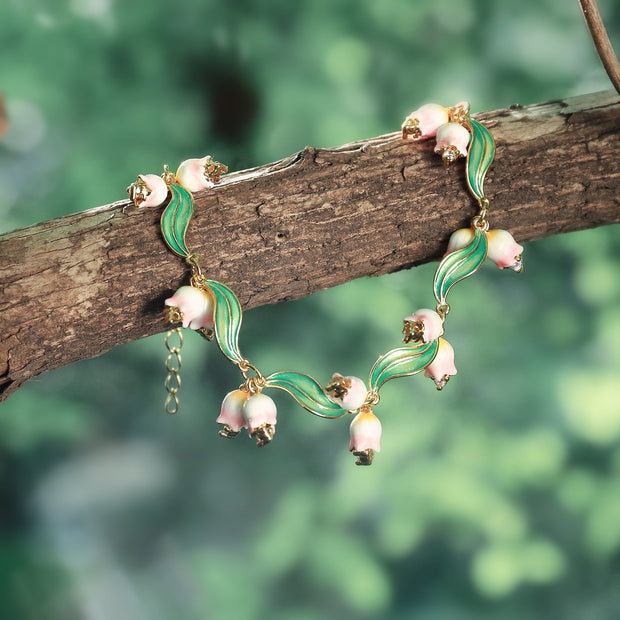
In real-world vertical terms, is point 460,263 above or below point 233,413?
above

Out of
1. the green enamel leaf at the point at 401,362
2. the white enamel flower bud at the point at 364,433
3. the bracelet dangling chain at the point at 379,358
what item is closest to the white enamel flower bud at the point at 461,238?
the bracelet dangling chain at the point at 379,358

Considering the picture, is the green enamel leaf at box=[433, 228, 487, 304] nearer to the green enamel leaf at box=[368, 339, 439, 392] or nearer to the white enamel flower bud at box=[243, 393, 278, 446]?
the green enamel leaf at box=[368, 339, 439, 392]

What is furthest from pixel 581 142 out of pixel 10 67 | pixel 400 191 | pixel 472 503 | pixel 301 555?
pixel 10 67

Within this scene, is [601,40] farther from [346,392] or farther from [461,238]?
[346,392]

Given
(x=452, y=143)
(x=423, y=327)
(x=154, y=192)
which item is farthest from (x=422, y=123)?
(x=154, y=192)

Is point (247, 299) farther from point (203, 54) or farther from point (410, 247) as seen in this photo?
point (203, 54)

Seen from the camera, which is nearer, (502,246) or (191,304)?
(191,304)

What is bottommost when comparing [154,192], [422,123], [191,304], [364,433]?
[364,433]
